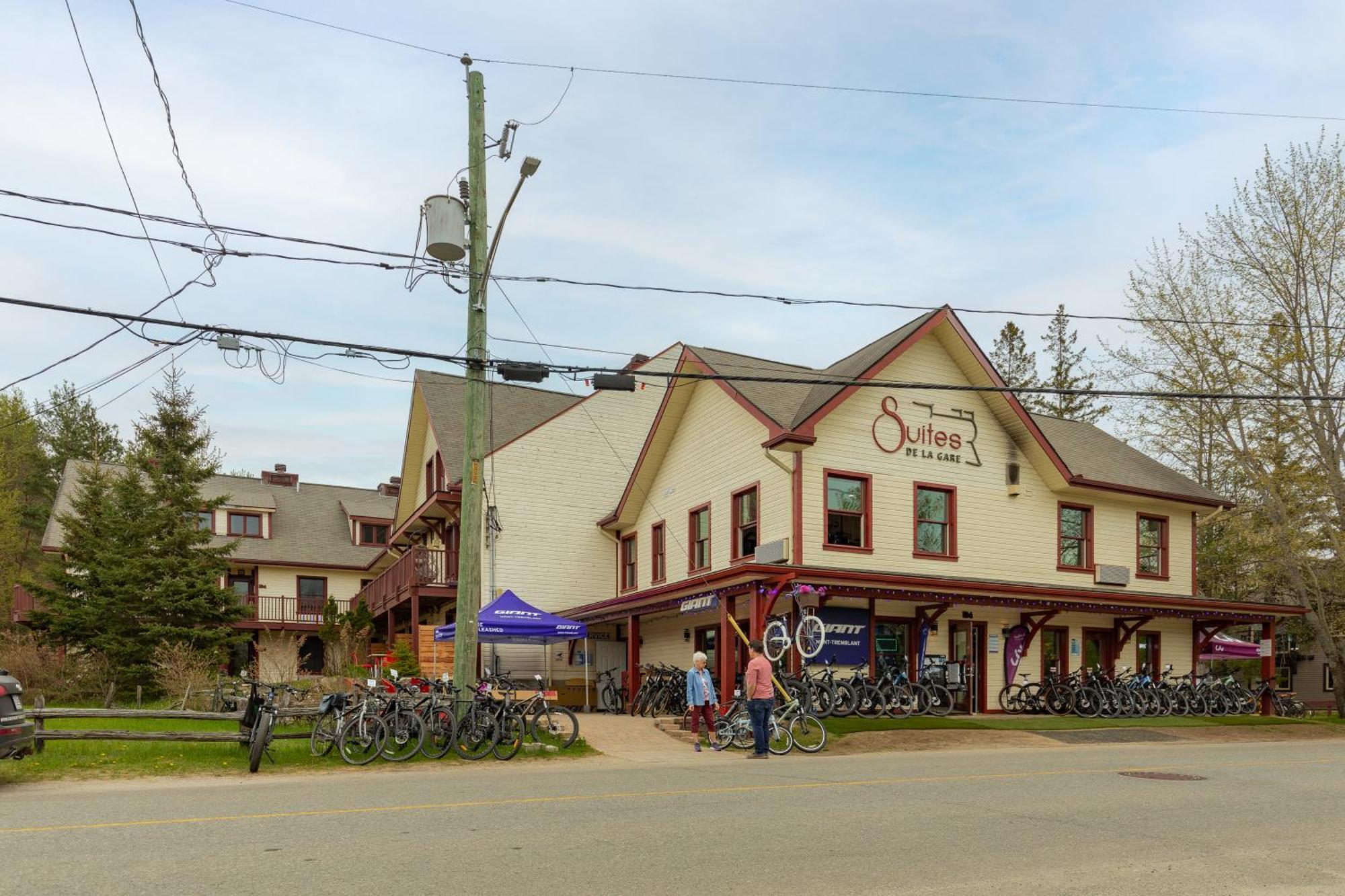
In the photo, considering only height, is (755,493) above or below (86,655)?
above

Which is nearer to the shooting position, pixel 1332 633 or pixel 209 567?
pixel 1332 633

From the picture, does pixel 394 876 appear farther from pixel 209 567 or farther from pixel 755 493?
pixel 209 567

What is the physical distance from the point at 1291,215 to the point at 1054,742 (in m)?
18.3

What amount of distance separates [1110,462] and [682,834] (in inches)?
927

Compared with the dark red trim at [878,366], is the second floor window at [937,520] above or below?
below

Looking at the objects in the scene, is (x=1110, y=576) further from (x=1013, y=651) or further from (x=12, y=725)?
(x=12, y=725)

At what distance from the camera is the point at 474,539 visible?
639 inches

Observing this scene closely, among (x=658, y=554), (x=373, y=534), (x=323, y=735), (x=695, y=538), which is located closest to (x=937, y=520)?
(x=695, y=538)

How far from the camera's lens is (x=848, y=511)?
2300 centimetres

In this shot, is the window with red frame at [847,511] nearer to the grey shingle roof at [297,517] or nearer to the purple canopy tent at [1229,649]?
the purple canopy tent at [1229,649]

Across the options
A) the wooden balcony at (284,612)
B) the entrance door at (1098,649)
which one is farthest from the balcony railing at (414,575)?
the entrance door at (1098,649)

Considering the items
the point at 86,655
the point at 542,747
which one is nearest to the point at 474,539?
the point at 542,747

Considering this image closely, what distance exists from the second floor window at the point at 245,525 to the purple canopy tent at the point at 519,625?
27255 mm

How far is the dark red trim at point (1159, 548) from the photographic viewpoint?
2728 centimetres
